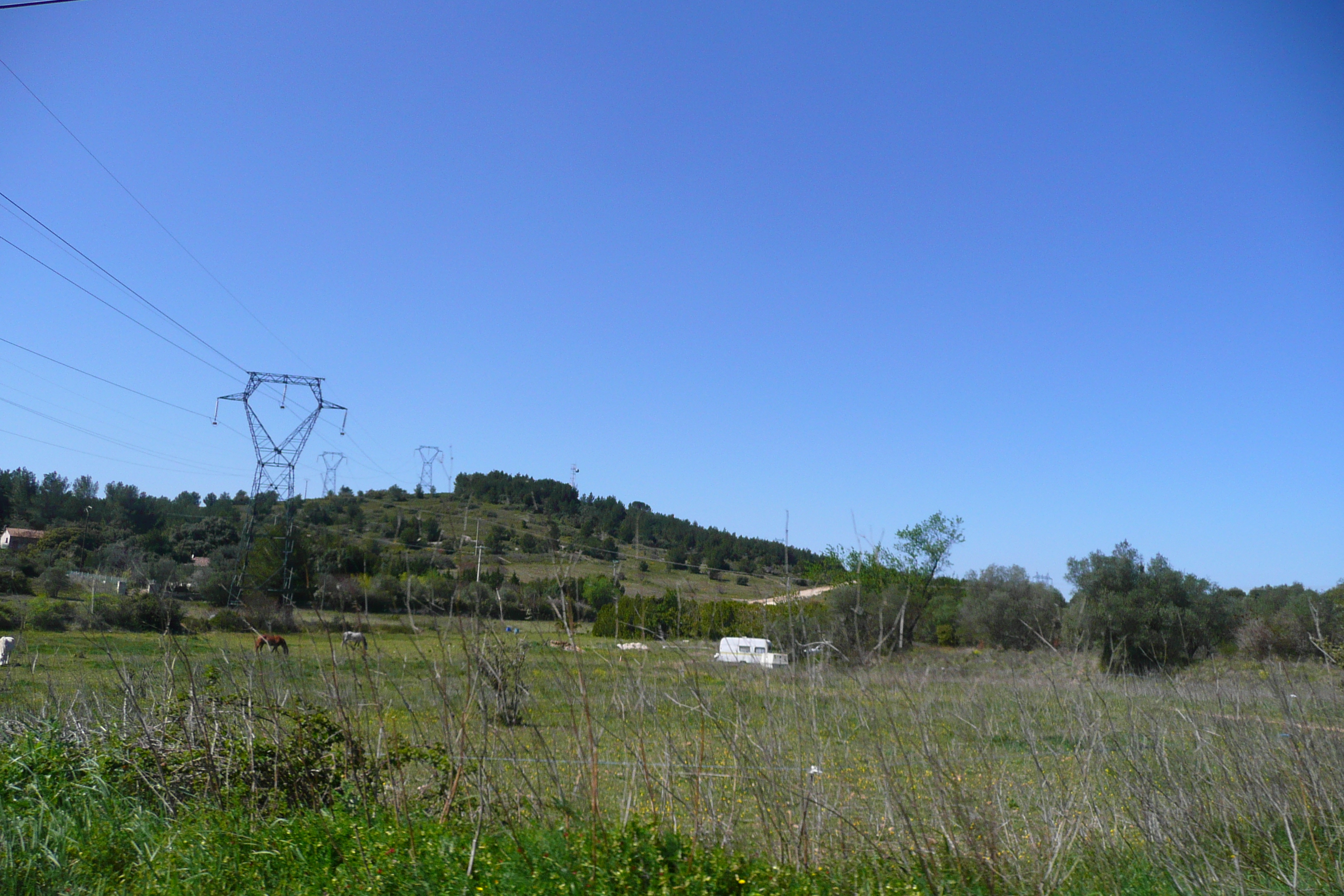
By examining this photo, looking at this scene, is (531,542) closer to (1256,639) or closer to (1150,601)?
(1256,639)

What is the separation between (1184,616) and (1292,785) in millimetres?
29201

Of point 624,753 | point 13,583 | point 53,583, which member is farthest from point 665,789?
point 13,583

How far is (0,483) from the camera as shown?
35.3m

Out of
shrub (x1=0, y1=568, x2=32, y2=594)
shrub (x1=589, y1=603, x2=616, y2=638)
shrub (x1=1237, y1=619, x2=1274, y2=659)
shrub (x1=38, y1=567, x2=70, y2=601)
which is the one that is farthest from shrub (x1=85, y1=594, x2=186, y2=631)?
shrub (x1=1237, y1=619, x2=1274, y2=659)

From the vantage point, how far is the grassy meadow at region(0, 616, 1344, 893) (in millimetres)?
4031

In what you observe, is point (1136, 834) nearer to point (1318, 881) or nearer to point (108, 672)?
point (1318, 881)

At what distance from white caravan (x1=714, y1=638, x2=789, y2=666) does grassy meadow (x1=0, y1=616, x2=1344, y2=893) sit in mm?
116

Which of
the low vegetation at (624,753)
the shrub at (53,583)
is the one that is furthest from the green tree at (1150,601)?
the shrub at (53,583)

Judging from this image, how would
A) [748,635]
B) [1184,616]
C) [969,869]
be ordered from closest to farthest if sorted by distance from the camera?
[969,869] → [748,635] → [1184,616]

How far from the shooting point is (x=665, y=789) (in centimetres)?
444

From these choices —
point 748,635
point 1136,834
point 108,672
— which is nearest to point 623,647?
point 748,635

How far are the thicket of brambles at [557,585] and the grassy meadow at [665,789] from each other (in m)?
0.31

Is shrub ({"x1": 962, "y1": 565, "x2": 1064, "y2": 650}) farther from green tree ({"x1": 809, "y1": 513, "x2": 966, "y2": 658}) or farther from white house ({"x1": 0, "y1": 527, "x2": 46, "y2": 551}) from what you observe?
white house ({"x1": 0, "y1": 527, "x2": 46, "y2": 551})

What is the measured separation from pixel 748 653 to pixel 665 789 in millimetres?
1294
